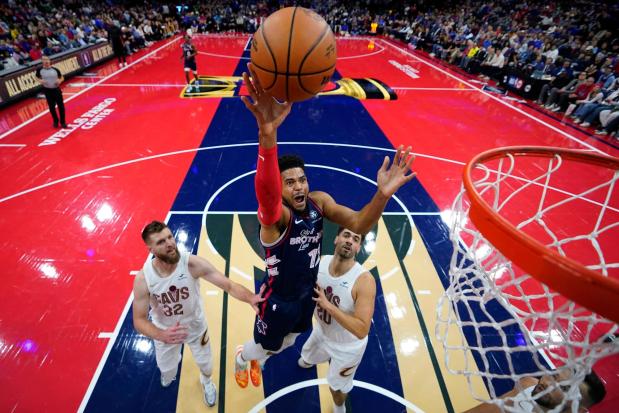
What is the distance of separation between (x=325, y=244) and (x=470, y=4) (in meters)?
31.9

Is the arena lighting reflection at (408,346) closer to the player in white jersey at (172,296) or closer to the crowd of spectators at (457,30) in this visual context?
the player in white jersey at (172,296)

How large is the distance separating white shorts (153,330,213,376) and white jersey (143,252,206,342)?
0.28ft

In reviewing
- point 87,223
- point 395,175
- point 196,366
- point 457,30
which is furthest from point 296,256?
point 457,30

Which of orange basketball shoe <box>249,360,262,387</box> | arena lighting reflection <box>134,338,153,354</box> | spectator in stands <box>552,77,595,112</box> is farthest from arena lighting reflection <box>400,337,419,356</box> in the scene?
spectator in stands <box>552,77,595,112</box>

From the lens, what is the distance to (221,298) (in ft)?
13.7

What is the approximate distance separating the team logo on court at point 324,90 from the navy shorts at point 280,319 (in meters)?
9.78

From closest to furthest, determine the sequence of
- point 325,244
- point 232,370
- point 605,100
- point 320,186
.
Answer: point 232,370, point 325,244, point 320,186, point 605,100

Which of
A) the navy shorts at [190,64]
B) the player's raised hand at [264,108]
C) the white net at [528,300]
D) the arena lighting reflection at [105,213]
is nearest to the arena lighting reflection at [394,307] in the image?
the white net at [528,300]

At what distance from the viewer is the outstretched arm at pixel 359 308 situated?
2.34 meters

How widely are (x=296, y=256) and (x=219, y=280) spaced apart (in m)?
0.70

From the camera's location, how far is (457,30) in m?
20.7

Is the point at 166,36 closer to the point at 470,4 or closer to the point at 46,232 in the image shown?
the point at 46,232

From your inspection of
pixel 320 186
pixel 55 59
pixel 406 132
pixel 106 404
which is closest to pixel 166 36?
pixel 55 59

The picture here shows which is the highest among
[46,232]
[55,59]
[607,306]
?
[607,306]
